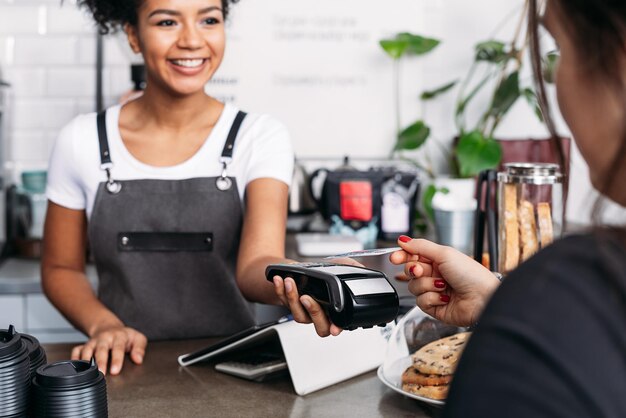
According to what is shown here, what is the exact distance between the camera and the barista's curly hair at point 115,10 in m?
2.08

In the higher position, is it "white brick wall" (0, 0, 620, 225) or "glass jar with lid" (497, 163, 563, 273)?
"white brick wall" (0, 0, 620, 225)

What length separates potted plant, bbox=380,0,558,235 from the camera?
3.13m

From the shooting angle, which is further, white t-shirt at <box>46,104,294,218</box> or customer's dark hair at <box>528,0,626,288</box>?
white t-shirt at <box>46,104,294,218</box>

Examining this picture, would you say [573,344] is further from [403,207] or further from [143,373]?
[403,207]

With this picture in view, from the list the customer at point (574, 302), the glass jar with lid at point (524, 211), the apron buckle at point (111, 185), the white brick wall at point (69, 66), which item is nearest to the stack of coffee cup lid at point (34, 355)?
the customer at point (574, 302)

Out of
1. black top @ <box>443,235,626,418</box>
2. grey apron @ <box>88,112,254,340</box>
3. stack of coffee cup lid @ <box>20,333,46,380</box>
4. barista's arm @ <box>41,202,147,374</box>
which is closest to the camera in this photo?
black top @ <box>443,235,626,418</box>

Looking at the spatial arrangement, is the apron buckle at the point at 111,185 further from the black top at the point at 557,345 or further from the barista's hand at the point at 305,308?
the black top at the point at 557,345

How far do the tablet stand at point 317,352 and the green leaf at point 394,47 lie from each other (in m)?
1.92

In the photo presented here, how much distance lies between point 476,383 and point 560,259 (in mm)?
106

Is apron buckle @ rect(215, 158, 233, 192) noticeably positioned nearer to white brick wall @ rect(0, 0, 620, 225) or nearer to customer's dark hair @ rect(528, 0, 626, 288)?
white brick wall @ rect(0, 0, 620, 225)

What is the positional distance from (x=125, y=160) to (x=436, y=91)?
1.56 metres

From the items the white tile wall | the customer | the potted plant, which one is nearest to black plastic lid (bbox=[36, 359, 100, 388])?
the customer

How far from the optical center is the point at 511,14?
3.45 metres

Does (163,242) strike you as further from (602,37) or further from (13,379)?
(602,37)
